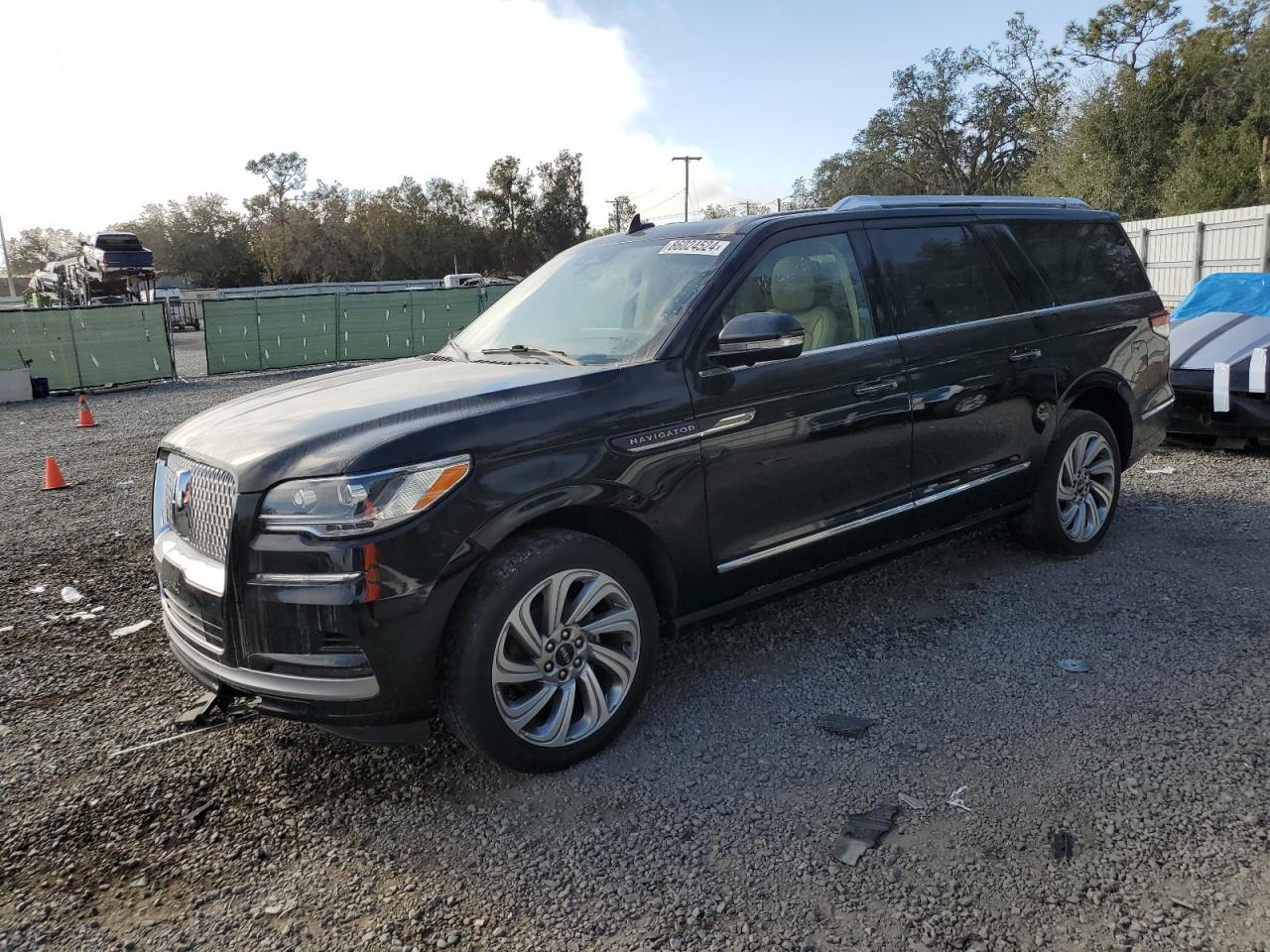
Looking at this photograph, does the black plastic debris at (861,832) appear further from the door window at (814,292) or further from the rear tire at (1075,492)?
the rear tire at (1075,492)

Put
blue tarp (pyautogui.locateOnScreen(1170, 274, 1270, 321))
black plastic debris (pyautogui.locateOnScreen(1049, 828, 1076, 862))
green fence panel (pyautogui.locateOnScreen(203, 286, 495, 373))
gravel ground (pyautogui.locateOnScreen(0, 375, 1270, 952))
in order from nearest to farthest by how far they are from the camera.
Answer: gravel ground (pyautogui.locateOnScreen(0, 375, 1270, 952)), black plastic debris (pyautogui.locateOnScreen(1049, 828, 1076, 862)), blue tarp (pyautogui.locateOnScreen(1170, 274, 1270, 321)), green fence panel (pyautogui.locateOnScreen(203, 286, 495, 373))

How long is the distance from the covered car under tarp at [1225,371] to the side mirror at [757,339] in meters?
5.55

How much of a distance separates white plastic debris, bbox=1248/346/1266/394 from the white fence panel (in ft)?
32.7

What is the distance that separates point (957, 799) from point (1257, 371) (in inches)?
234

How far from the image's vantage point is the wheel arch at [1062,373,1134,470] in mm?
A: 5266

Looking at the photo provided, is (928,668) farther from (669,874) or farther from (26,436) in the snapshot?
(26,436)

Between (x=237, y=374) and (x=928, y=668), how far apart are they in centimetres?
2034

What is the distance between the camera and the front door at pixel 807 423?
3.64 meters

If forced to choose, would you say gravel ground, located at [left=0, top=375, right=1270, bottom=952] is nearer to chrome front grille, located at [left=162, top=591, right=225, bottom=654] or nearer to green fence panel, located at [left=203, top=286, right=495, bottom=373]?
chrome front grille, located at [left=162, top=591, right=225, bottom=654]

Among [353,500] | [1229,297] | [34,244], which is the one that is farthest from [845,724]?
[34,244]

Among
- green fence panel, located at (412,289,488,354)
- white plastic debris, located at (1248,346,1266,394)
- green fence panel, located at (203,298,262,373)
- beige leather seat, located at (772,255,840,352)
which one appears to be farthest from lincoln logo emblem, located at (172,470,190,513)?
green fence panel, located at (412,289,488,354)

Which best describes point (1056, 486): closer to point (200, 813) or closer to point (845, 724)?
point (845, 724)

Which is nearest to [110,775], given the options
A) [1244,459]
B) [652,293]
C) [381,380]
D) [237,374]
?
[381,380]

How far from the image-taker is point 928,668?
4.02 m
